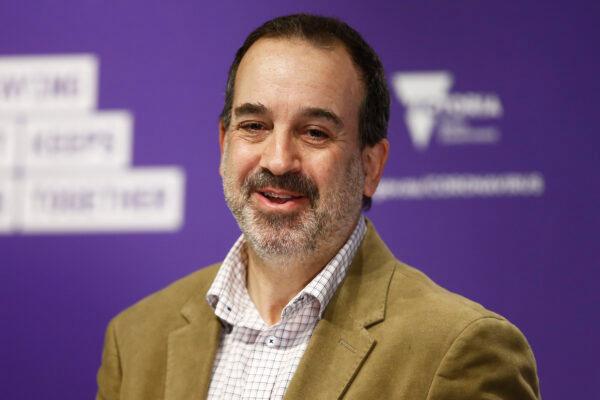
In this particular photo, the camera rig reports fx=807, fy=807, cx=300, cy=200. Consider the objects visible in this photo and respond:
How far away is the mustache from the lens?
7.56ft

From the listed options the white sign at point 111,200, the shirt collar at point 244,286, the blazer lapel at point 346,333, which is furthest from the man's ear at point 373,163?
the white sign at point 111,200

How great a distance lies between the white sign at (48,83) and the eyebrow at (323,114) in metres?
1.62

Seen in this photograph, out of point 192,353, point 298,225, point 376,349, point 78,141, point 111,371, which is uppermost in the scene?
point 78,141

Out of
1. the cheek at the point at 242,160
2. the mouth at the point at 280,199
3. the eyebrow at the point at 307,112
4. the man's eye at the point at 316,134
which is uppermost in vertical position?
the eyebrow at the point at 307,112

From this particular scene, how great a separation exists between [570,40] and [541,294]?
3.48 feet

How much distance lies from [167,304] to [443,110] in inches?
58.2

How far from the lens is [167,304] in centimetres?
264

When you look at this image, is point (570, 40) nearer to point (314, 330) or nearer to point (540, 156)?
point (540, 156)

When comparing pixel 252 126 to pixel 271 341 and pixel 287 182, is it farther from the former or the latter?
pixel 271 341

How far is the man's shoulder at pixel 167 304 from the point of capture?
2594mm

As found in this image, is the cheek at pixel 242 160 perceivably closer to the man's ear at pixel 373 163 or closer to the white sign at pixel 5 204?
the man's ear at pixel 373 163

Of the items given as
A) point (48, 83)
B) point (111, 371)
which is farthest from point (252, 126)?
point (48, 83)

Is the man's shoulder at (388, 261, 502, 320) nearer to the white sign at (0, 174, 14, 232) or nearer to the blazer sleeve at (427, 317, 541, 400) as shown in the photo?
the blazer sleeve at (427, 317, 541, 400)

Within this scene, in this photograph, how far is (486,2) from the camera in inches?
135
